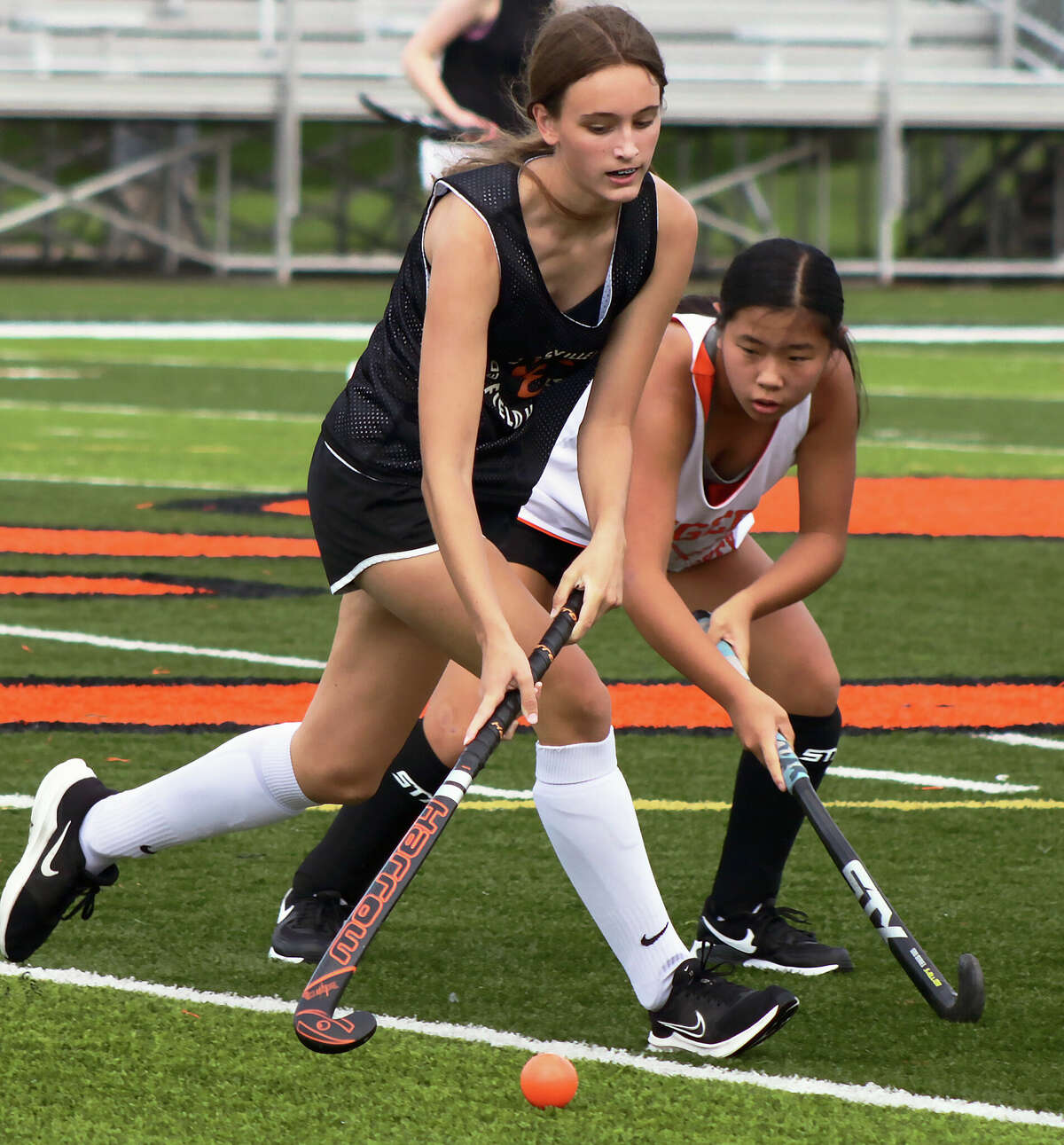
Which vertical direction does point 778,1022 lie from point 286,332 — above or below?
above

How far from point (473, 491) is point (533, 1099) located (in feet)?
3.54

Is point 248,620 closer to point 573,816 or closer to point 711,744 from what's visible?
point 711,744

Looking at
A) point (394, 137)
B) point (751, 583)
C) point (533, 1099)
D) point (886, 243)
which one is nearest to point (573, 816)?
point (533, 1099)

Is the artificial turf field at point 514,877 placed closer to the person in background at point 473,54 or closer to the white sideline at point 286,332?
the person in background at point 473,54

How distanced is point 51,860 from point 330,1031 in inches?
42.1

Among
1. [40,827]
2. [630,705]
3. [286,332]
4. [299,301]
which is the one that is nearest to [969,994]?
[40,827]

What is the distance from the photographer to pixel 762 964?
13.5 ft

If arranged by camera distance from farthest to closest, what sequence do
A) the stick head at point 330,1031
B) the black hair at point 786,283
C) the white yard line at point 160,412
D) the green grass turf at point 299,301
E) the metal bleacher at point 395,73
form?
1. the metal bleacher at point 395,73
2. the green grass turf at point 299,301
3. the white yard line at point 160,412
4. the black hair at point 786,283
5. the stick head at point 330,1031

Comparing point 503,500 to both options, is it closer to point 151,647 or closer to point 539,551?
point 539,551

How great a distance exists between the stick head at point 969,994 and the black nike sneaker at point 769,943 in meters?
0.52

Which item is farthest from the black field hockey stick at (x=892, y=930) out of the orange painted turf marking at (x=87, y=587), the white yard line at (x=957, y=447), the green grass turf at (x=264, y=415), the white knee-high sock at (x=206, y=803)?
the white yard line at (x=957, y=447)

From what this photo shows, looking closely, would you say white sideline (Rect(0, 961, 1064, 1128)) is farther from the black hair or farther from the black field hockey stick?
the black hair

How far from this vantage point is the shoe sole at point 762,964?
4.05 m

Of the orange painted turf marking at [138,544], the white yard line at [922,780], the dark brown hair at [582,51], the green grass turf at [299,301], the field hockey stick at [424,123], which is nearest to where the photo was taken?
the dark brown hair at [582,51]
